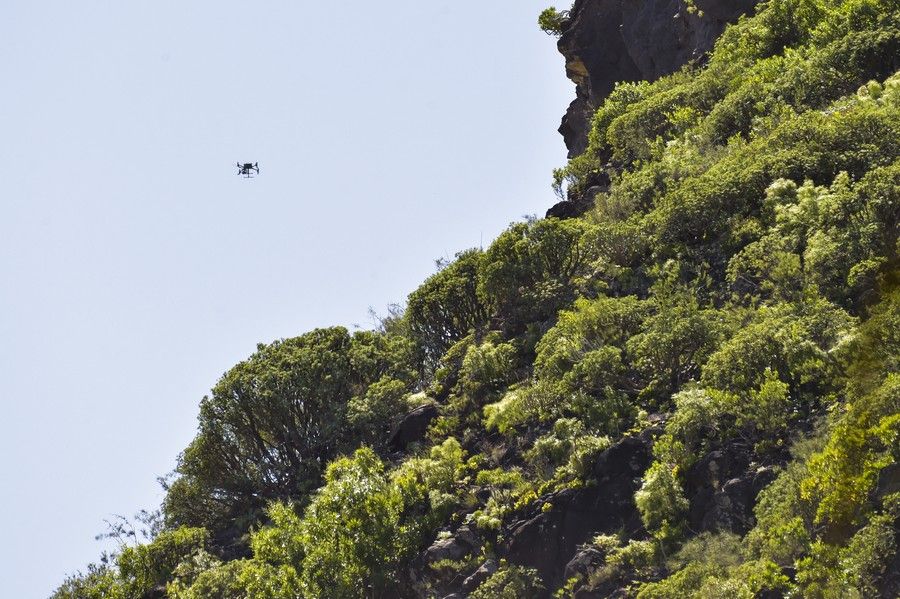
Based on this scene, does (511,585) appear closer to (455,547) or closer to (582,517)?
(582,517)

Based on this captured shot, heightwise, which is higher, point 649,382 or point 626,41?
point 626,41

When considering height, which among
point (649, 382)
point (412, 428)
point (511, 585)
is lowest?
point (511, 585)

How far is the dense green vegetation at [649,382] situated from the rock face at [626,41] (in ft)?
22.5

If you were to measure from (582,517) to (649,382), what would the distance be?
5388 mm

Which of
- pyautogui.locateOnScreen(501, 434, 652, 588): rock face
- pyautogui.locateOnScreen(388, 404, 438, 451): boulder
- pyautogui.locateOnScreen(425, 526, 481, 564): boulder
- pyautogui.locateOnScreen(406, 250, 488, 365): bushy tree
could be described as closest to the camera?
pyautogui.locateOnScreen(501, 434, 652, 588): rock face

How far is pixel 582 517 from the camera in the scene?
94.5ft

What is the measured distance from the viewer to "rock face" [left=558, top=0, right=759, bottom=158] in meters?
59.7

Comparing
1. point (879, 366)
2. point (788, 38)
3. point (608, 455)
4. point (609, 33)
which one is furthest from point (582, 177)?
point (879, 366)

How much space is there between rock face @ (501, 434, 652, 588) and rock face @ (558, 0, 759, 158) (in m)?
34.6

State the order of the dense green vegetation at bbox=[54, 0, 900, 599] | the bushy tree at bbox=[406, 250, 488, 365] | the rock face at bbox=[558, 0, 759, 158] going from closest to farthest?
the dense green vegetation at bbox=[54, 0, 900, 599] < the bushy tree at bbox=[406, 250, 488, 365] < the rock face at bbox=[558, 0, 759, 158]

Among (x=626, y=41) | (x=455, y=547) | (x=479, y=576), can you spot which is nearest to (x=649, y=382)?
A: (x=455, y=547)

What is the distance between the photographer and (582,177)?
54.8 metres

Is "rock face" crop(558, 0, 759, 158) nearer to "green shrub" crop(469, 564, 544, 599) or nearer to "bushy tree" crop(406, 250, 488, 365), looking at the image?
"bushy tree" crop(406, 250, 488, 365)

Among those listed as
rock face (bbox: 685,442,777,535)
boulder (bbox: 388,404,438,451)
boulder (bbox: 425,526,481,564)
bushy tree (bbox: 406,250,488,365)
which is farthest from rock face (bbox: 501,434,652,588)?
bushy tree (bbox: 406,250,488,365)
